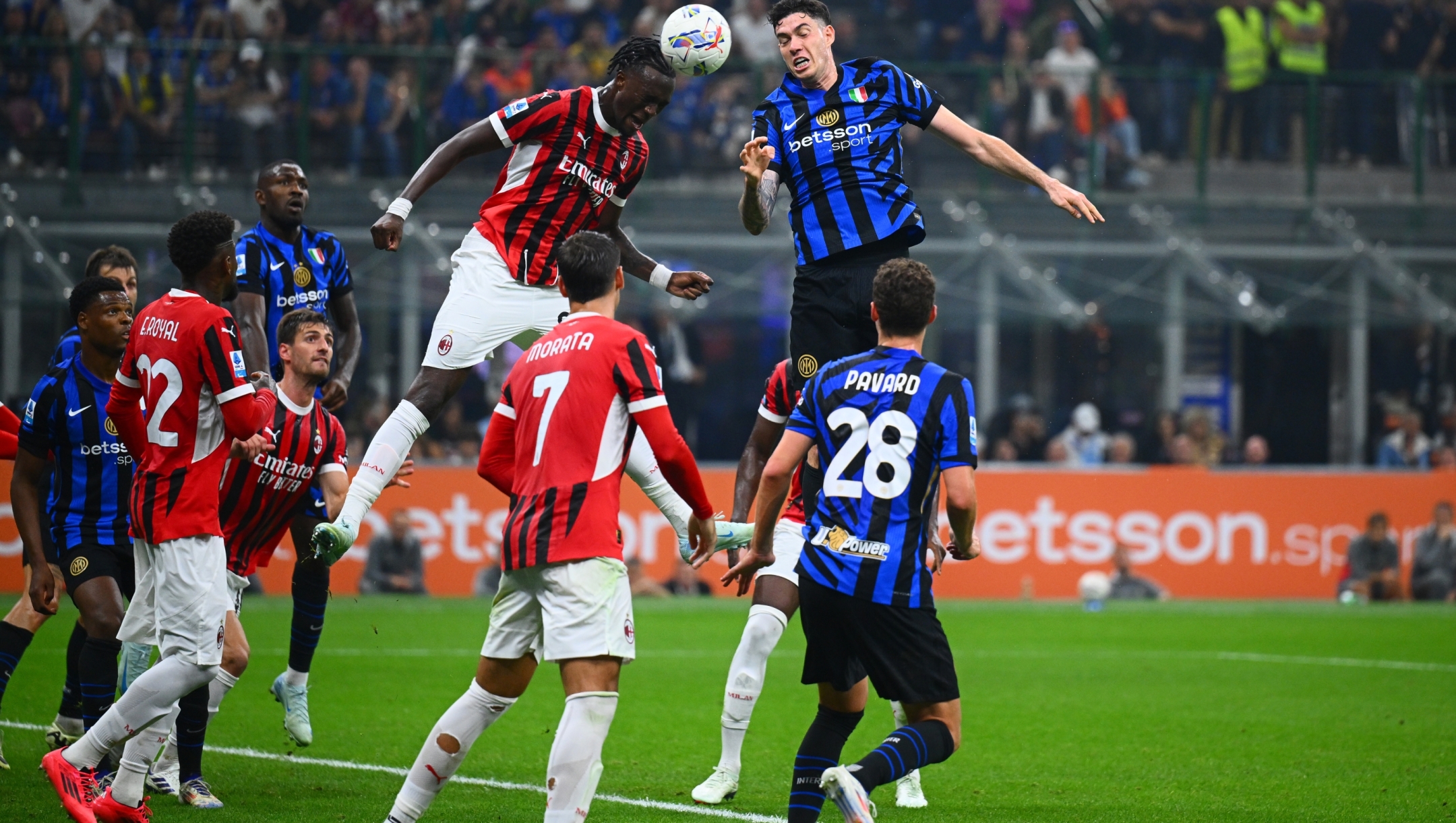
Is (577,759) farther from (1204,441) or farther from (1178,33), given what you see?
(1178,33)

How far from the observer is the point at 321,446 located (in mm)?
7926

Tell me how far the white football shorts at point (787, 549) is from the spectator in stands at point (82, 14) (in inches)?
597

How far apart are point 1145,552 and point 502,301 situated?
12.5 m

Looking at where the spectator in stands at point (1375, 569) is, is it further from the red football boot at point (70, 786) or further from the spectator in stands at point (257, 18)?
the red football boot at point (70, 786)

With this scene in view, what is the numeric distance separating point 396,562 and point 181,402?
1088 centimetres

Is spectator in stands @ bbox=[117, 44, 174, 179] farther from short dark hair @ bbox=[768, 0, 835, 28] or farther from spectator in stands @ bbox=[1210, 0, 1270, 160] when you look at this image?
short dark hair @ bbox=[768, 0, 835, 28]

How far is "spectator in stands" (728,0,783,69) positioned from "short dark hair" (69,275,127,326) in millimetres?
14938

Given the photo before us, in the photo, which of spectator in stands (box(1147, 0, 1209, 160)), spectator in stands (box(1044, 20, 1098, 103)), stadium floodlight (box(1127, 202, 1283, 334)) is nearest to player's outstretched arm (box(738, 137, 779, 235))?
spectator in stands (box(1044, 20, 1098, 103))

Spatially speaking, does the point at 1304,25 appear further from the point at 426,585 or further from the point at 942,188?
the point at 426,585

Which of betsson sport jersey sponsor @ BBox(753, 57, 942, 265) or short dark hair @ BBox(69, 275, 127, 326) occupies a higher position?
betsson sport jersey sponsor @ BBox(753, 57, 942, 265)

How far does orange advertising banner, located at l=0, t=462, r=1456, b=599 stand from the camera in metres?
18.0

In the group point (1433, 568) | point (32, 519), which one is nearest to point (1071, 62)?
point (1433, 568)

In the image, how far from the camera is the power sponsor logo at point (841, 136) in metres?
7.21

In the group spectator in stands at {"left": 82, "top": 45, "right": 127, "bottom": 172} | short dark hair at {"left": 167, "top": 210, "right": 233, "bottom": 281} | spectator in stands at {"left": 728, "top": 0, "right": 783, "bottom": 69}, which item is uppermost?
spectator in stands at {"left": 728, "top": 0, "right": 783, "bottom": 69}
